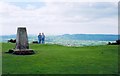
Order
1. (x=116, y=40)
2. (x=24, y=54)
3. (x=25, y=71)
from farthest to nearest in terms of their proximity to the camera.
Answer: (x=116, y=40)
(x=24, y=54)
(x=25, y=71)

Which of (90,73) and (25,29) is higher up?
(25,29)

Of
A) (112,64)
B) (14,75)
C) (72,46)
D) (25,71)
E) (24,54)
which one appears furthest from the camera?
(72,46)

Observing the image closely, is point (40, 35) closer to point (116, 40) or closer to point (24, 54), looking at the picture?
point (116, 40)

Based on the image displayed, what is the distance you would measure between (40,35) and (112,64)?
65.0 feet

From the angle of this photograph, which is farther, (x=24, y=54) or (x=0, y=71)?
(x=24, y=54)

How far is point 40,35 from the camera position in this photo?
130 feet

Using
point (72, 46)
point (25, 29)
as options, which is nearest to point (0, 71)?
point (25, 29)

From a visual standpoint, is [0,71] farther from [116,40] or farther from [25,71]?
[116,40]

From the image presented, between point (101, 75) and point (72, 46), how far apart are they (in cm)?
2005

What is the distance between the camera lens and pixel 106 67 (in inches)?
760

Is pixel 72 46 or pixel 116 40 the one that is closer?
pixel 72 46

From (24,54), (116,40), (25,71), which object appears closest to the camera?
(25,71)

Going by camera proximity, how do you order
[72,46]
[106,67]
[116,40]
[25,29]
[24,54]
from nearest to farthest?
[106,67], [24,54], [25,29], [72,46], [116,40]

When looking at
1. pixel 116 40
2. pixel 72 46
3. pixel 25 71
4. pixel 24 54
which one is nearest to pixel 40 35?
pixel 72 46
